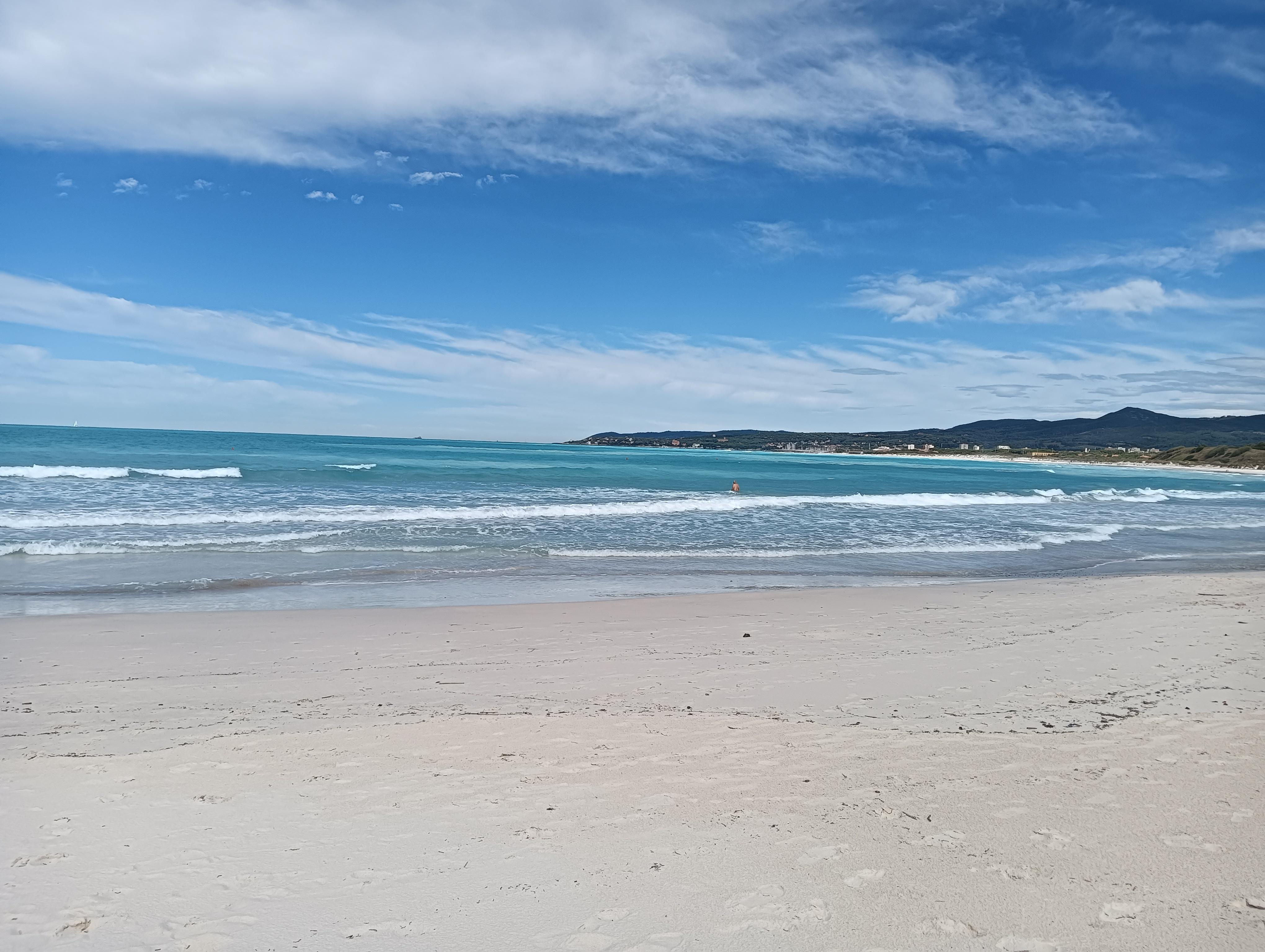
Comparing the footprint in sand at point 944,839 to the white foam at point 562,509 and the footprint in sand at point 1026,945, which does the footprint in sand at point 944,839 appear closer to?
the footprint in sand at point 1026,945

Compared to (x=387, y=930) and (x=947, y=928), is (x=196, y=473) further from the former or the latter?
(x=947, y=928)

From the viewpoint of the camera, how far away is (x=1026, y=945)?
9.80ft

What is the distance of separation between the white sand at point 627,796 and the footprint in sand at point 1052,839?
2 centimetres

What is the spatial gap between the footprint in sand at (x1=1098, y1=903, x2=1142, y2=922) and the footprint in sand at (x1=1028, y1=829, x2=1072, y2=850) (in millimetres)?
470

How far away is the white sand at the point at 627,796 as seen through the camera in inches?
124

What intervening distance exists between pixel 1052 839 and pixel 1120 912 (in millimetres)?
630

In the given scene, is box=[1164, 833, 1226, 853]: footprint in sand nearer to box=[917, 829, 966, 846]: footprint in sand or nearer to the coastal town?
box=[917, 829, 966, 846]: footprint in sand

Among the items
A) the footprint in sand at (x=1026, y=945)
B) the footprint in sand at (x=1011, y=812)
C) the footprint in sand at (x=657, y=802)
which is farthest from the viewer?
the footprint in sand at (x=657, y=802)

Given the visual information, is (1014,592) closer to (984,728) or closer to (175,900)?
(984,728)

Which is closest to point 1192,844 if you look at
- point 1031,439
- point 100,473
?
point 100,473

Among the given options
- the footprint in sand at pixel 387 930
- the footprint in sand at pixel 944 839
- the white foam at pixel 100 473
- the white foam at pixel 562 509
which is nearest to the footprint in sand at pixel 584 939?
the footprint in sand at pixel 387 930

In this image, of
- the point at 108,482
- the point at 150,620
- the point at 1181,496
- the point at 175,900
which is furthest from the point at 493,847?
the point at 1181,496

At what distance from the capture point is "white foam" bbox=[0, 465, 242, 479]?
1189 inches

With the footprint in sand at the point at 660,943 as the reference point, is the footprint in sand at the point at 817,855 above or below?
above
